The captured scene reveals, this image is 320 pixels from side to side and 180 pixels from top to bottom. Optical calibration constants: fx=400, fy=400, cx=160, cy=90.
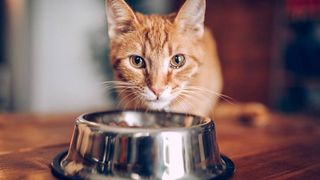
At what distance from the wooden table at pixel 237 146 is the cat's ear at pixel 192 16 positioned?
0.38 meters

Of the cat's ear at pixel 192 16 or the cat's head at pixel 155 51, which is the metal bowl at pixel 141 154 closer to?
the cat's head at pixel 155 51

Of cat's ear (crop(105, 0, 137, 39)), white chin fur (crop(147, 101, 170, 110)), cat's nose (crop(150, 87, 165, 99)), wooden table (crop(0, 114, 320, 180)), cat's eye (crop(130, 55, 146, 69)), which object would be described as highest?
cat's ear (crop(105, 0, 137, 39))

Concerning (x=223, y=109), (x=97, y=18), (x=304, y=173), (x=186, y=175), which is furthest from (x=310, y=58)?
(x=186, y=175)

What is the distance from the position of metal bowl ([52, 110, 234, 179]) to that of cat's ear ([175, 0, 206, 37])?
1.65 feet

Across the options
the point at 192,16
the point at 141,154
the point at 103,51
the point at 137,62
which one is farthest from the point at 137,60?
the point at 103,51

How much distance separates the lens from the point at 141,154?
78cm

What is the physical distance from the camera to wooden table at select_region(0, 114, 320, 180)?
2.94ft

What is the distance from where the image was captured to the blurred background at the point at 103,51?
3.38 meters

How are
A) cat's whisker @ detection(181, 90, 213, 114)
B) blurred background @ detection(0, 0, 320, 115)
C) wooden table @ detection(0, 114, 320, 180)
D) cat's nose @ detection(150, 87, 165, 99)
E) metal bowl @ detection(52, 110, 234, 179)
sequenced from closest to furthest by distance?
metal bowl @ detection(52, 110, 234, 179) → wooden table @ detection(0, 114, 320, 180) → cat's nose @ detection(150, 87, 165, 99) → cat's whisker @ detection(181, 90, 213, 114) → blurred background @ detection(0, 0, 320, 115)

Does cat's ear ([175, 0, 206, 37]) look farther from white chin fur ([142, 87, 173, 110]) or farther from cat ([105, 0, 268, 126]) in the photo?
white chin fur ([142, 87, 173, 110])

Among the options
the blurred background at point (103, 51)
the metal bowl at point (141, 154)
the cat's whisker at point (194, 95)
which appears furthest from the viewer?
the blurred background at point (103, 51)

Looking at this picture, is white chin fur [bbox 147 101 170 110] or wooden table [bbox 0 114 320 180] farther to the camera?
white chin fur [bbox 147 101 170 110]

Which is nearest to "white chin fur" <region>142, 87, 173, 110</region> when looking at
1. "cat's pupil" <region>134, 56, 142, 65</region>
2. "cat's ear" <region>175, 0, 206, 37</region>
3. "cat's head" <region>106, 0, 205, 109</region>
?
"cat's head" <region>106, 0, 205, 109</region>

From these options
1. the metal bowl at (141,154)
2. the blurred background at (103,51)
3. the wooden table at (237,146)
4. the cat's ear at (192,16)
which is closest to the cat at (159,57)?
the cat's ear at (192,16)
